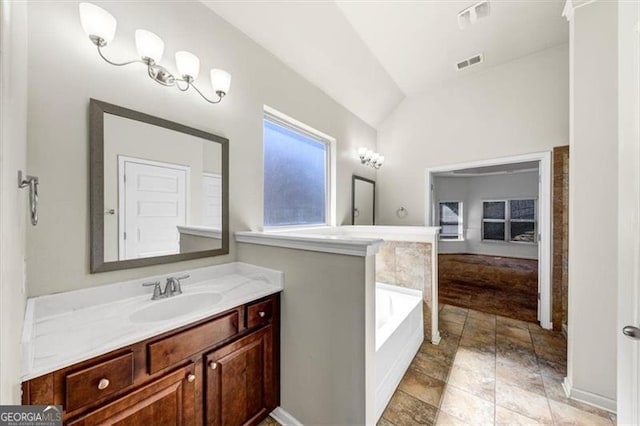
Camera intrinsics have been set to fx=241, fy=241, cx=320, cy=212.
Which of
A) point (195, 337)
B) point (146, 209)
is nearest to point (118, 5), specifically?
point (146, 209)

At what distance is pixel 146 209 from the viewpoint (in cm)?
144

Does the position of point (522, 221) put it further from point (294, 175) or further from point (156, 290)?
point (156, 290)

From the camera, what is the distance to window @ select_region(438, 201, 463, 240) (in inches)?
291

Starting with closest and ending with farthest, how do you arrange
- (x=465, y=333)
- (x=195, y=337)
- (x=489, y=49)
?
(x=195, y=337) → (x=465, y=333) → (x=489, y=49)

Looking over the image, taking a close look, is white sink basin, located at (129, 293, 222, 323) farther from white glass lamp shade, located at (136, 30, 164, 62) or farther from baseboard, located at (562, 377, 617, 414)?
baseboard, located at (562, 377, 617, 414)

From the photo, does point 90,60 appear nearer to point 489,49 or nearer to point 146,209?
point 146,209

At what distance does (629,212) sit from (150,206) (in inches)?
86.6

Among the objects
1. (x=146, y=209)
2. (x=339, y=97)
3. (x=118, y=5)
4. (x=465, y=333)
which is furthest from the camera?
(x=339, y=97)

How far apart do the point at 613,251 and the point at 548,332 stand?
166cm

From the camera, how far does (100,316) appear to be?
1.15 m

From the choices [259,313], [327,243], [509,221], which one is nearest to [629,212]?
[327,243]

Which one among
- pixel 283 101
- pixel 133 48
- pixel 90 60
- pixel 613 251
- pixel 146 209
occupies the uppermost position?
pixel 283 101

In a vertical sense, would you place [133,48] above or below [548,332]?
above

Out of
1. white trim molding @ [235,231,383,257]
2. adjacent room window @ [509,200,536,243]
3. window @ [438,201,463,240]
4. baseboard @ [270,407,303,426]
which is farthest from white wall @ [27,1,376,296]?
adjacent room window @ [509,200,536,243]
